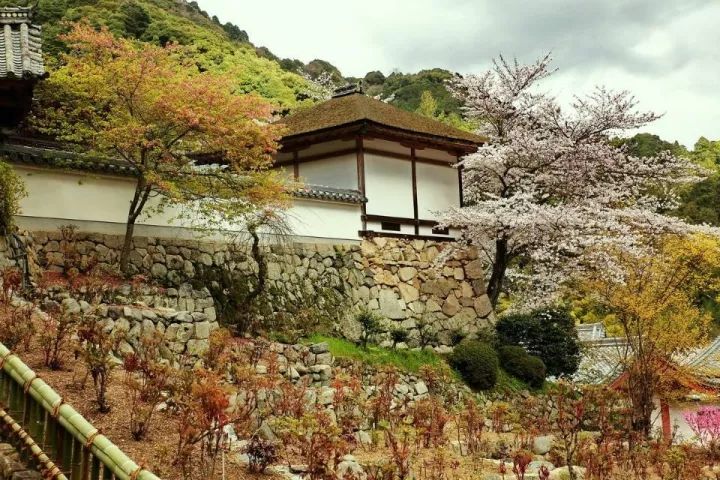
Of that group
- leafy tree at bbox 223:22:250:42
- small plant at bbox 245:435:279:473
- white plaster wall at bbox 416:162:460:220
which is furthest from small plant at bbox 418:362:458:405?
leafy tree at bbox 223:22:250:42

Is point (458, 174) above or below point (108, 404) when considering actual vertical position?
above

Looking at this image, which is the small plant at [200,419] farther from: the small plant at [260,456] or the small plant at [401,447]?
the small plant at [401,447]

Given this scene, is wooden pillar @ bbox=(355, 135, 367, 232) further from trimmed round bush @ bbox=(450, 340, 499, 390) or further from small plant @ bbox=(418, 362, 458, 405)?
small plant @ bbox=(418, 362, 458, 405)

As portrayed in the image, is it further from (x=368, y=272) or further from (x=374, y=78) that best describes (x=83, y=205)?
(x=374, y=78)

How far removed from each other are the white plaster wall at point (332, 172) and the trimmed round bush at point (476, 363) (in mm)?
4891

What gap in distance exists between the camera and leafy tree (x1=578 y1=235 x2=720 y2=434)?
53.2ft

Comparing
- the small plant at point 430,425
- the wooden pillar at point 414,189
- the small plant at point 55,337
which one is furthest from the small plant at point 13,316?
the wooden pillar at point 414,189

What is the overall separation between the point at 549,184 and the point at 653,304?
16.5 ft

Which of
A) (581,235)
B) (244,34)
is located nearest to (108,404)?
(581,235)

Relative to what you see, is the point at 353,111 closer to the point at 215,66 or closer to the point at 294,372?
the point at 294,372

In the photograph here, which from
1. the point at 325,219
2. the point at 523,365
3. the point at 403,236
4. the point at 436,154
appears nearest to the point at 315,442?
the point at 325,219

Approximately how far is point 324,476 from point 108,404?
99.5 inches

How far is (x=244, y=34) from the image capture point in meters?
64.9

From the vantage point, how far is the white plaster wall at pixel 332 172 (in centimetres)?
1966
